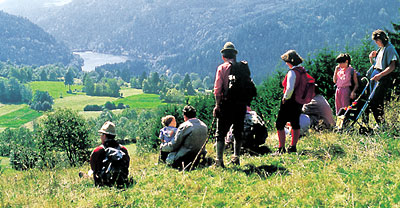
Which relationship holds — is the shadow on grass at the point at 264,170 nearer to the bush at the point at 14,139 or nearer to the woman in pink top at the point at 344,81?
the woman in pink top at the point at 344,81

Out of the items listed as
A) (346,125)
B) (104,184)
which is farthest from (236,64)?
(346,125)

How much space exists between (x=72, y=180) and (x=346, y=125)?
21.3 ft

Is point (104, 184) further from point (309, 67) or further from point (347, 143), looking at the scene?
point (309, 67)

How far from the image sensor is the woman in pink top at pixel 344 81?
27.2 ft

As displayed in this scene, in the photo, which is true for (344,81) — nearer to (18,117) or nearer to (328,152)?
(328,152)

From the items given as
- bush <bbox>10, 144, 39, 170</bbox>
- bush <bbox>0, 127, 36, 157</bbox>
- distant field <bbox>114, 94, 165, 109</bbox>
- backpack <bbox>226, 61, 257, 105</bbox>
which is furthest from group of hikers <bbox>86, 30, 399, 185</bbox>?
distant field <bbox>114, 94, 165, 109</bbox>

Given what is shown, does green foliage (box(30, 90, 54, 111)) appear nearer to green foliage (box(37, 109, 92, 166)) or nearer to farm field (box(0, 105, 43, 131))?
farm field (box(0, 105, 43, 131))

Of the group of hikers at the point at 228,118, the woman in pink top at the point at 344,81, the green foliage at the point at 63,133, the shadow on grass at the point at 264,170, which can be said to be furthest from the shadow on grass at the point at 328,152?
the green foliage at the point at 63,133

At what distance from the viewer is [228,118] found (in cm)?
614

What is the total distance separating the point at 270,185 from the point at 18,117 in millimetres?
181999

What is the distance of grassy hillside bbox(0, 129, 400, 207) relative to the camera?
417 cm

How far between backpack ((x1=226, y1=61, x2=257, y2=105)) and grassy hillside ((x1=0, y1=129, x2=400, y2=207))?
1363 millimetres

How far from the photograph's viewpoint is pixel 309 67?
1540 centimetres

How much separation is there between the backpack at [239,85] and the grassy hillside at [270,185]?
1363 mm
